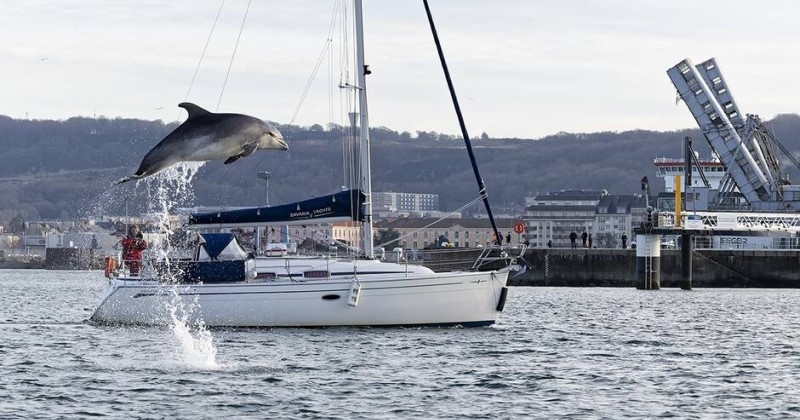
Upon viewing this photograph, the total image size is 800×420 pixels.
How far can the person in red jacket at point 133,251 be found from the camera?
4169cm

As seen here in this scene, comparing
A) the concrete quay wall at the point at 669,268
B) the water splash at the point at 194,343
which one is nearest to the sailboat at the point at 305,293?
the water splash at the point at 194,343

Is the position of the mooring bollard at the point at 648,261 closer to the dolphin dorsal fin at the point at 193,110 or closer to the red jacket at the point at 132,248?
the red jacket at the point at 132,248

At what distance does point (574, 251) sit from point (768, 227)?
1095cm

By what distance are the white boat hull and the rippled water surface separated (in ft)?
1.37

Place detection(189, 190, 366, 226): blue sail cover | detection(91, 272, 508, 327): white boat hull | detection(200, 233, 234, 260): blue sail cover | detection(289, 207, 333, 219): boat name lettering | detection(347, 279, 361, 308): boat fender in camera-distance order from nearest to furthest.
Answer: detection(347, 279, 361, 308): boat fender → detection(91, 272, 508, 327): white boat hull → detection(200, 233, 234, 260): blue sail cover → detection(189, 190, 366, 226): blue sail cover → detection(289, 207, 333, 219): boat name lettering

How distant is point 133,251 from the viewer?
4209 cm

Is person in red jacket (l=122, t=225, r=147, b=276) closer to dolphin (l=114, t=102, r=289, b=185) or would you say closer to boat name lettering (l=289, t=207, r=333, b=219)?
boat name lettering (l=289, t=207, r=333, b=219)

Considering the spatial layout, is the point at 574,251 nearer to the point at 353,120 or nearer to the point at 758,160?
the point at 758,160

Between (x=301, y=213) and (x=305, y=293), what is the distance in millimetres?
A: 3291

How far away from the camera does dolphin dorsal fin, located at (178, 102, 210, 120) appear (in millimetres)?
31009

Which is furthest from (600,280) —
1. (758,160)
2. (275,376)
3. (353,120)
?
(275,376)

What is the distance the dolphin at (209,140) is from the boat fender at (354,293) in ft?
28.1

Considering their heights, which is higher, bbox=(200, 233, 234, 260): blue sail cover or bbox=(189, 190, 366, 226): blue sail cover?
bbox=(189, 190, 366, 226): blue sail cover

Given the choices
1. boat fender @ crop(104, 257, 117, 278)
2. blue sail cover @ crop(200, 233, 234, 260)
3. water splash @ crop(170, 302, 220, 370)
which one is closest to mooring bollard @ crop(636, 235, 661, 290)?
blue sail cover @ crop(200, 233, 234, 260)
